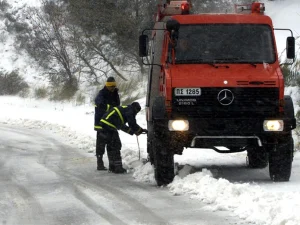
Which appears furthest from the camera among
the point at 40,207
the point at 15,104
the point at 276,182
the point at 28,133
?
the point at 15,104

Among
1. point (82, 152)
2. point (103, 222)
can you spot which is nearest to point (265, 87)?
point (103, 222)

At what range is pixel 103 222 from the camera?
6.65 meters

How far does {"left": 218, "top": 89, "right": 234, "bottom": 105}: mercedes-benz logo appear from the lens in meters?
8.78

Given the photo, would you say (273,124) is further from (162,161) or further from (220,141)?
(162,161)

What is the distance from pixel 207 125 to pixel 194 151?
5186mm

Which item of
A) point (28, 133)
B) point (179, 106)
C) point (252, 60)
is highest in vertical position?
point (252, 60)

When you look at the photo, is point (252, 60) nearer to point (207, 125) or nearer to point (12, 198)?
point (207, 125)

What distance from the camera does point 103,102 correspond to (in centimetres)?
1114

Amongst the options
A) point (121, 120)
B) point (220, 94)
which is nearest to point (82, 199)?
point (220, 94)

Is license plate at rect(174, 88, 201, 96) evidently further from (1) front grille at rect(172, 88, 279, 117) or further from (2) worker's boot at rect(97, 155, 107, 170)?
(2) worker's boot at rect(97, 155, 107, 170)

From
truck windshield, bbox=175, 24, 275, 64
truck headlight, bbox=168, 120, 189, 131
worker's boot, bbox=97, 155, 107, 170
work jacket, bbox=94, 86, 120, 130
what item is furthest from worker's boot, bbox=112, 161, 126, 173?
truck windshield, bbox=175, 24, 275, 64

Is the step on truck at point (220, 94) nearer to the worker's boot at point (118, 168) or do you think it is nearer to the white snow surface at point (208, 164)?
the white snow surface at point (208, 164)

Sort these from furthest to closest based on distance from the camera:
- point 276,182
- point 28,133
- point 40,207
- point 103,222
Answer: point 28,133, point 276,182, point 40,207, point 103,222

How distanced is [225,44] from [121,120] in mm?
2391
